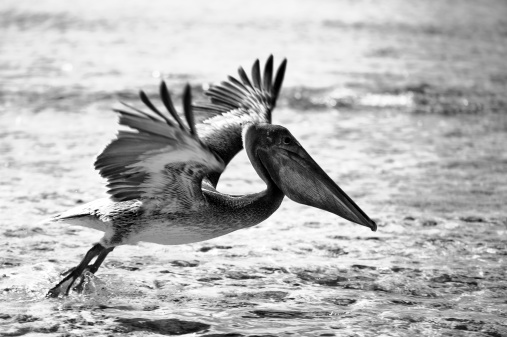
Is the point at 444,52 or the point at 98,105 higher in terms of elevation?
the point at 444,52

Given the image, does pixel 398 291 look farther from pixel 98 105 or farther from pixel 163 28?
pixel 163 28

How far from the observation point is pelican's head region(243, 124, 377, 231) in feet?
15.0

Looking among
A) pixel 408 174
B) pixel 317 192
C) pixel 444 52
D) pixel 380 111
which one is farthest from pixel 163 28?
pixel 317 192

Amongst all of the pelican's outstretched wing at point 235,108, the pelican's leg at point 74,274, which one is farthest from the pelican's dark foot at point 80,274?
the pelican's outstretched wing at point 235,108

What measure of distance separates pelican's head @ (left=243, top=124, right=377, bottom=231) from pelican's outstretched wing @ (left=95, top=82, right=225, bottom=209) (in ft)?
1.46

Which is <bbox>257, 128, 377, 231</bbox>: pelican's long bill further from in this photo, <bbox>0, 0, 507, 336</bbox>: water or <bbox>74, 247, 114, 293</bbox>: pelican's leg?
<bbox>74, 247, 114, 293</bbox>: pelican's leg

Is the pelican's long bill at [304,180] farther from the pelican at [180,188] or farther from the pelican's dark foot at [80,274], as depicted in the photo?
the pelican's dark foot at [80,274]

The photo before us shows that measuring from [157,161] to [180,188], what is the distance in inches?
9.2

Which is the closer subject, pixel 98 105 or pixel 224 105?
pixel 224 105

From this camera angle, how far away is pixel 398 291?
470 cm

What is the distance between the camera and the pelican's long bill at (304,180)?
458cm

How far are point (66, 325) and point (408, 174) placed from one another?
11.7ft

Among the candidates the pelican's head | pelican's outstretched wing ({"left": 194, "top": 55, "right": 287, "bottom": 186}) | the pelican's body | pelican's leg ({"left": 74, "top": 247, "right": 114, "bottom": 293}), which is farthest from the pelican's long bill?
pelican's leg ({"left": 74, "top": 247, "right": 114, "bottom": 293})

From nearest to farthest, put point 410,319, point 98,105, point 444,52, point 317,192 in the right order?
A: 1. point 410,319
2. point 317,192
3. point 98,105
4. point 444,52
